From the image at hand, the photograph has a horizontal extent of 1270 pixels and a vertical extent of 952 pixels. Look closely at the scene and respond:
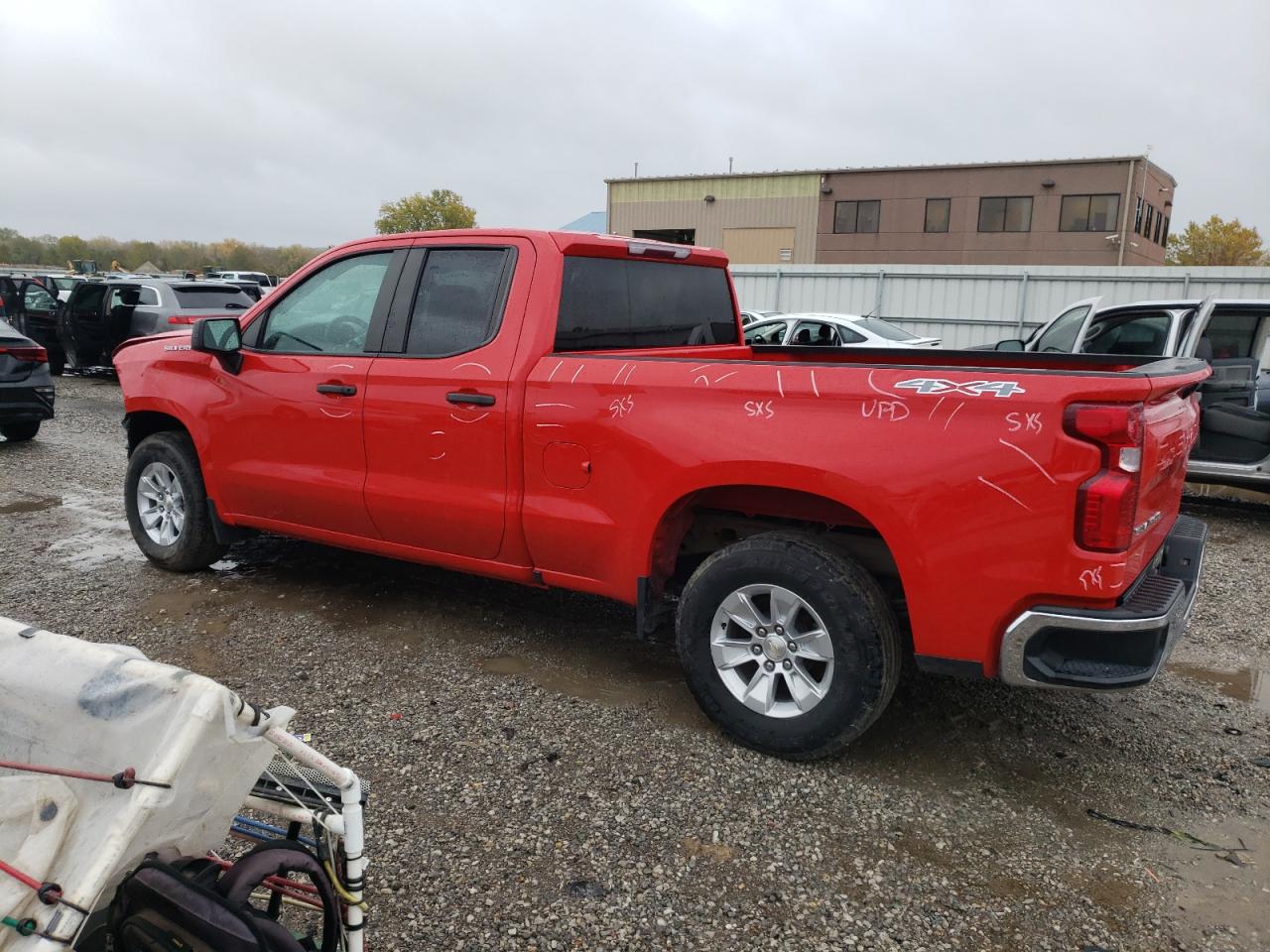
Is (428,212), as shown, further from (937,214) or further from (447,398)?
(447,398)

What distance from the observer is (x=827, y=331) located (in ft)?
42.8

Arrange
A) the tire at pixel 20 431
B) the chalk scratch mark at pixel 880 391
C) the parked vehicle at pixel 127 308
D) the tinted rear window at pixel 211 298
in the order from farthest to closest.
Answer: the tinted rear window at pixel 211 298, the parked vehicle at pixel 127 308, the tire at pixel 20 431, the chalk scratch mark at pixel 880 391

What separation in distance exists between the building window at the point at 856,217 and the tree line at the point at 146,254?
42466 mm

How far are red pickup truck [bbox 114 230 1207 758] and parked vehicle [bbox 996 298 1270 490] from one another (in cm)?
424

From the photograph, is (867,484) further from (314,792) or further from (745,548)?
(314,792)

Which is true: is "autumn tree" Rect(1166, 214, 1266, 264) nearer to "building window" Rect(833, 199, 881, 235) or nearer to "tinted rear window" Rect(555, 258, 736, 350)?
"building window" Rect(833, 199, 881, 235)

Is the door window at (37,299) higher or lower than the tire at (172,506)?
higher

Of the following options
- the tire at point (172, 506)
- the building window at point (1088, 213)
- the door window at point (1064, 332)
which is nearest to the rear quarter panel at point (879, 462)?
the tire at point (172, 506)

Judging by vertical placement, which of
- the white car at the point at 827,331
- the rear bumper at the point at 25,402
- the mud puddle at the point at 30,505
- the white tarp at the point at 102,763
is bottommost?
the mud puddle at the point at 30,505

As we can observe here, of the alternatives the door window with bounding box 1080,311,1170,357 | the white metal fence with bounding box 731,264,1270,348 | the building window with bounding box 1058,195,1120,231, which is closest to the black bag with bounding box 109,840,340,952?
the door window with bounding box 1080,311,1170,357

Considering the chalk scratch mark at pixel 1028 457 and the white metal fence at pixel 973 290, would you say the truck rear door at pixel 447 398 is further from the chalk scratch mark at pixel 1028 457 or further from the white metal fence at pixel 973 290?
the white metal fence at pixel 973 290

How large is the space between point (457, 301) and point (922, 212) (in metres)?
41.2

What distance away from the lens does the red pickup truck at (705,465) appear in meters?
2.89

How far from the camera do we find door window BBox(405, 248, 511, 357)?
4117mm
